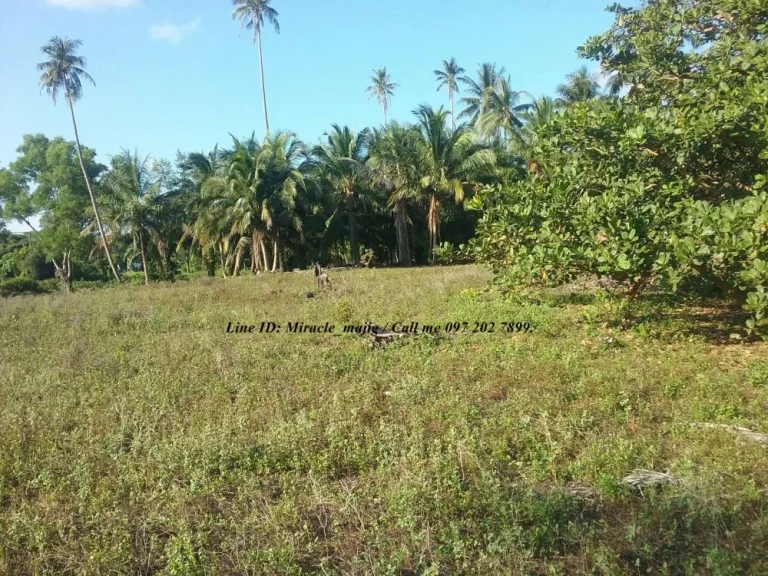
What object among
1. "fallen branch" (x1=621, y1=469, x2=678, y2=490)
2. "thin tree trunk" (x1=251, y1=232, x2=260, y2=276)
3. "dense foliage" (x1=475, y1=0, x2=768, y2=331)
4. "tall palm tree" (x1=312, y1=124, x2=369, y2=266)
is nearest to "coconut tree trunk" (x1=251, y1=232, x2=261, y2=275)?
"thin tree trunk" (x1=251, y1=232, x2=260, y2=276)

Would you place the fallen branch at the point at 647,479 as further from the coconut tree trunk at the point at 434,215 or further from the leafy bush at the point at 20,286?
the leafy bush at the point at 20,286

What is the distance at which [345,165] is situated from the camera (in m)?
27.5

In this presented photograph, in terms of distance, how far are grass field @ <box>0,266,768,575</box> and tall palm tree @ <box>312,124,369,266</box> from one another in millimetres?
21062

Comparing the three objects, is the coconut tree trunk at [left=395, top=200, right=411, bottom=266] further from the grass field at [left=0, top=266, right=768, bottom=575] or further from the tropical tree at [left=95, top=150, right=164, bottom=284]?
the grass field at [left=0, top=266, right=768, bottom=575]

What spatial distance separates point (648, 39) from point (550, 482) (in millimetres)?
5924

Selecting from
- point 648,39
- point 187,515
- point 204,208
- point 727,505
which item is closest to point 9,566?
point 187,515

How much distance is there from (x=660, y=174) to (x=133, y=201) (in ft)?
92.1

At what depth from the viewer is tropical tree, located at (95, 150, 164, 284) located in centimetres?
→ 2895

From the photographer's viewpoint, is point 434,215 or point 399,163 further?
point 434,215

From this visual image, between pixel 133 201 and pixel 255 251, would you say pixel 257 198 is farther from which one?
pixel 133 201

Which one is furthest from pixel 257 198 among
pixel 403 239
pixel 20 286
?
pixel 20 286

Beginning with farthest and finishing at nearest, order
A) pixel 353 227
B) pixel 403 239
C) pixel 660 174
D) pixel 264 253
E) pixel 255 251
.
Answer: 1. pixel 353 227
2. pixel 403 239
3. pixel 255 251
4. pixel 264 253
5. pixel 660 174

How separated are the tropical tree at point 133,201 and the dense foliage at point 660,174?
84.6 ft

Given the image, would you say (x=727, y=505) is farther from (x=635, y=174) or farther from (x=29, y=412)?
(x=29, y=412)
